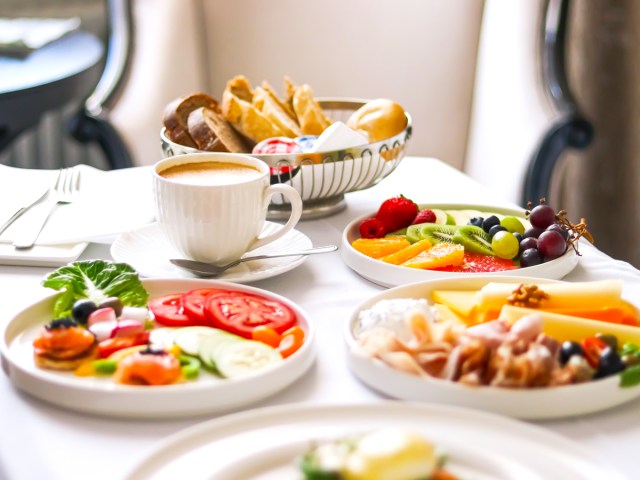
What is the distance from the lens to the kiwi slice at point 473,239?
1.17 meters

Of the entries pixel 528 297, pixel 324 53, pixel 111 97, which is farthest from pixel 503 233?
pixel 111 97

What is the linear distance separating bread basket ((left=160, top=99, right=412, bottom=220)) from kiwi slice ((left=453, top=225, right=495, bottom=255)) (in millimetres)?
234

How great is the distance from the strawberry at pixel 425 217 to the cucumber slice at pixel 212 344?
452mm

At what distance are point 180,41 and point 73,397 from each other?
185cm

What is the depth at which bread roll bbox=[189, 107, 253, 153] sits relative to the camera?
4.57 feet

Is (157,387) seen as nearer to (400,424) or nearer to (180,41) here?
(400,424)

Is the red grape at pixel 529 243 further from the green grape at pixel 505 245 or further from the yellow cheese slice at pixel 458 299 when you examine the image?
the yellow cheese slice at pixel 458 299

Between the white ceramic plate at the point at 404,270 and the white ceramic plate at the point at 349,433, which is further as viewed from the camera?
the white ceramic plate at the point at 404,270

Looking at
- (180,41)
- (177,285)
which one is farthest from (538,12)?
(177,285)

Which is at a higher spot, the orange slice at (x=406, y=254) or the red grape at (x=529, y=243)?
the red grape at (x=529, y=243)

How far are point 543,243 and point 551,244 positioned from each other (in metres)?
Result: 0.01

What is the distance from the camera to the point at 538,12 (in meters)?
2.30

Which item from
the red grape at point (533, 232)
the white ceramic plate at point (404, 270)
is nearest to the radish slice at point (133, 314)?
the white ceramic plate at point (404, 270)

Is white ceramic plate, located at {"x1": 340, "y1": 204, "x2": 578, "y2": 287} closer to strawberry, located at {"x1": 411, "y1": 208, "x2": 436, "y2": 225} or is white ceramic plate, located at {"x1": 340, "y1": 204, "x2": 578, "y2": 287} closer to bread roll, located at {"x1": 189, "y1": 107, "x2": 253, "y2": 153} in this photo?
strawberry, located at {"x1": 411, "y1": 208, "x2": 436, "y2": 225}
